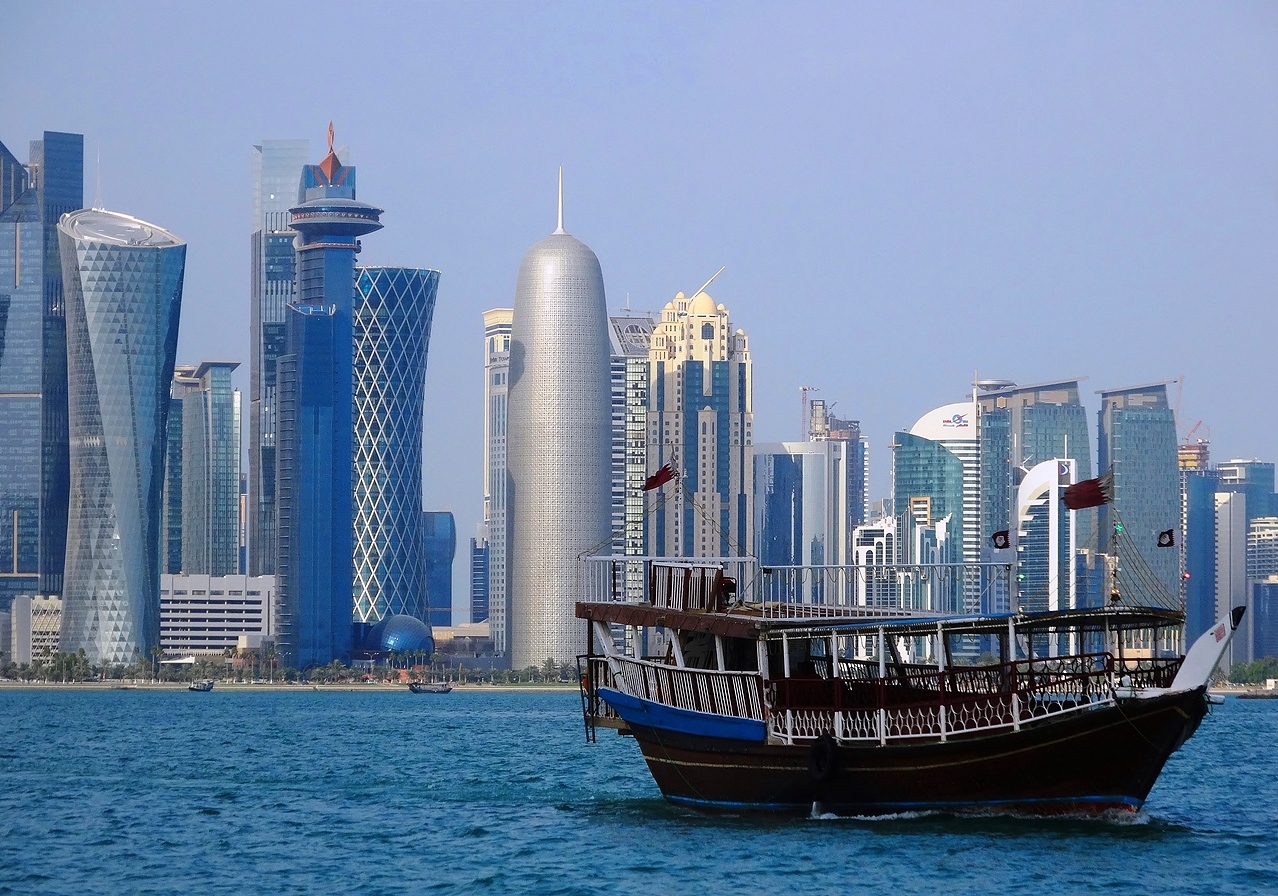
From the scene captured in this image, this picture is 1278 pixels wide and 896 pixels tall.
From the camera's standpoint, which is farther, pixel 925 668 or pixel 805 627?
pixel 925 668

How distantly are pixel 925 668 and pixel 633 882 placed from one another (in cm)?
1564

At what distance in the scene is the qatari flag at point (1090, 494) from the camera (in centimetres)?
4822

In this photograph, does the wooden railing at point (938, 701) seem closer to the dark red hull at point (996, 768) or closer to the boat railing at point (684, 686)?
the dark red hull at point (996, 768)

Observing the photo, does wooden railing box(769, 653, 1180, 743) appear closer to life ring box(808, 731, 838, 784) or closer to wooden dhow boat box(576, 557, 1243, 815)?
wooden dhow boat box(576, 557, 1243, 815)

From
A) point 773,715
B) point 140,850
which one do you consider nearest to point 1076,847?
point 773,715

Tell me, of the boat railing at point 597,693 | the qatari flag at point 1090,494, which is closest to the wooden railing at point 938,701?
the qatari flag at point 1090,494

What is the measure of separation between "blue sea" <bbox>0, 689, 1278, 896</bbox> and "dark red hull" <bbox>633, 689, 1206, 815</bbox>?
53 cm

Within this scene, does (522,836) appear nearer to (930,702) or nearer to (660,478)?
(930,702)

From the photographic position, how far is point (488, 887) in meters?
42.3

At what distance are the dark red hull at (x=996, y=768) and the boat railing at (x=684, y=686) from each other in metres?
1.17

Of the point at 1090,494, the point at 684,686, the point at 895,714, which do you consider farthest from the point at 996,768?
the point at 684,686

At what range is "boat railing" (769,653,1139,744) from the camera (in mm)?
45438

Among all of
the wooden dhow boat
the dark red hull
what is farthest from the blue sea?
the wooden dhow boat

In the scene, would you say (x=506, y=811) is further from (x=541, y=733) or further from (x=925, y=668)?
(x=541, y=733)
